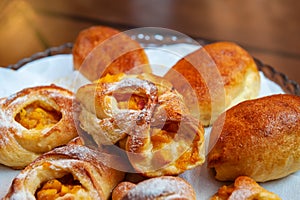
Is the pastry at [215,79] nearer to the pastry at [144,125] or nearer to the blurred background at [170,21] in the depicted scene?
the pastry at [144,125]

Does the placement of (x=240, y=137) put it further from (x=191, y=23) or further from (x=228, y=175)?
(x=191, y=23)

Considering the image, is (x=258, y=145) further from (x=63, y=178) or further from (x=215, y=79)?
(x=63, y=178)

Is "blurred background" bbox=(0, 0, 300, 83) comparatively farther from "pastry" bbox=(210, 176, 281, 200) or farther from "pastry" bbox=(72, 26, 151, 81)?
"pastry" bbox=(210, 176, 281, 200)

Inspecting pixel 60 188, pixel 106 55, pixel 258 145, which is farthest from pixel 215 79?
pixel 60 188

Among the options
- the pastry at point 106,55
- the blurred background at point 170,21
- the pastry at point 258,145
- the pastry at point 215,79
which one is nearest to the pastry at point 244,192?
the pastry at point 258,145

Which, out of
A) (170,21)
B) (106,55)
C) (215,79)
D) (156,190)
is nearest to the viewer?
(156,190)

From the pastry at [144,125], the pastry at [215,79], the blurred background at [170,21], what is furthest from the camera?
the blurred background at [170,21]
